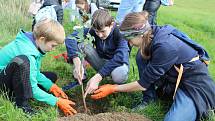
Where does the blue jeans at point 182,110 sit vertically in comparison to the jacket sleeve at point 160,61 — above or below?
below

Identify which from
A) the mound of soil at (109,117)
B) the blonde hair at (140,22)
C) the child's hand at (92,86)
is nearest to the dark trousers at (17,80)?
Answer: the mound of soil at (109,117)

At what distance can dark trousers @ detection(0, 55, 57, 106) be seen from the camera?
11.7ft

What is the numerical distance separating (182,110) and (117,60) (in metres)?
1.06

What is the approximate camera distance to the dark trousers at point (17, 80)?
3.58 meters

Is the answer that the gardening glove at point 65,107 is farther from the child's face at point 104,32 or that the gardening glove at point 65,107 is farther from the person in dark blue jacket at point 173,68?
the child's face at point 104,32

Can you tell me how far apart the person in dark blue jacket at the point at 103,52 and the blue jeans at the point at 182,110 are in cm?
84

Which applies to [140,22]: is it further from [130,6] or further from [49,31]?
[130,6]

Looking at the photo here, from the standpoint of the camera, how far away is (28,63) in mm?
3615

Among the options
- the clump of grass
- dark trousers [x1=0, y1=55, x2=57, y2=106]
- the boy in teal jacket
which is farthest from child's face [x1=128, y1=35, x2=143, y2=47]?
the clump of grass

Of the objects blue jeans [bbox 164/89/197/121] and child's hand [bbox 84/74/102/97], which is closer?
blue jeans [bbox 164/89/197/121]

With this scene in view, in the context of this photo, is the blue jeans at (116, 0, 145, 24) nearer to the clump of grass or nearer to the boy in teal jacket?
the clump of grass

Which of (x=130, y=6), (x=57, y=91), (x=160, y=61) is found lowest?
(x=57, y=91)

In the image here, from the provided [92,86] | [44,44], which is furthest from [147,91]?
[44,44]

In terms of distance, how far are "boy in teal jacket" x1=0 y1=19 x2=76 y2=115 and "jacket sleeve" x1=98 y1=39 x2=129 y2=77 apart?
2.27ft
